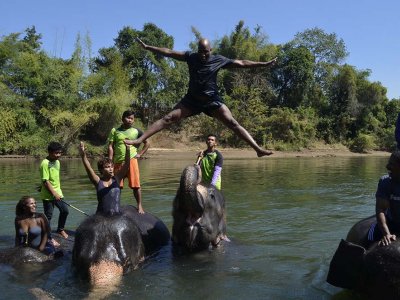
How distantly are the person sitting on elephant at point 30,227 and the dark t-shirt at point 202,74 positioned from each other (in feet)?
9.40

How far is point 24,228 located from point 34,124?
102 ft

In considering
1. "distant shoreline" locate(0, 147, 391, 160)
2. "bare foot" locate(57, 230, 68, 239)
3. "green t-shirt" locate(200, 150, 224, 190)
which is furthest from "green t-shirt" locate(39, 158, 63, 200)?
"distant shoreline" locate(0, 147, 391, 160)

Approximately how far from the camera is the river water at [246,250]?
6270 millimetres

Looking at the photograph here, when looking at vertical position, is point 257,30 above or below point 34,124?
above

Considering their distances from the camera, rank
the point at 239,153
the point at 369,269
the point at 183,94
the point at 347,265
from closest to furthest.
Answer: the point at 369,269 < the point at 347,265 < the point at 239,153 < the point at 183,94

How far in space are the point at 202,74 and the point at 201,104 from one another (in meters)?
0.45

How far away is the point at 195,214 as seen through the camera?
7176mm

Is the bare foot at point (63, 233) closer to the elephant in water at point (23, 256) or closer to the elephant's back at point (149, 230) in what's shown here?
the elephant in water at point (23, 256)

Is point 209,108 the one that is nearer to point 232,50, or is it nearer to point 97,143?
point 97,143

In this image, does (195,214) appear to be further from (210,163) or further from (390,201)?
(390,201)

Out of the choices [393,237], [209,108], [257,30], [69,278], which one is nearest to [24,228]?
[69,278]

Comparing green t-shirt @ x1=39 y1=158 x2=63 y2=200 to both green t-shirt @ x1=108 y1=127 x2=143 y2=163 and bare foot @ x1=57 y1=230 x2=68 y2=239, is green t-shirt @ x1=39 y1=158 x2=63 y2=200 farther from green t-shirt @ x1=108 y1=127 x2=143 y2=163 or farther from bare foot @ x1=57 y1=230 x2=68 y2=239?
green t-shirt @ x1=108 y1=127 x2=143 y2=163

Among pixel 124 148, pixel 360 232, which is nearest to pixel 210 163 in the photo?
pixel 124 148

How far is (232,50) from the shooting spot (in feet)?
161
